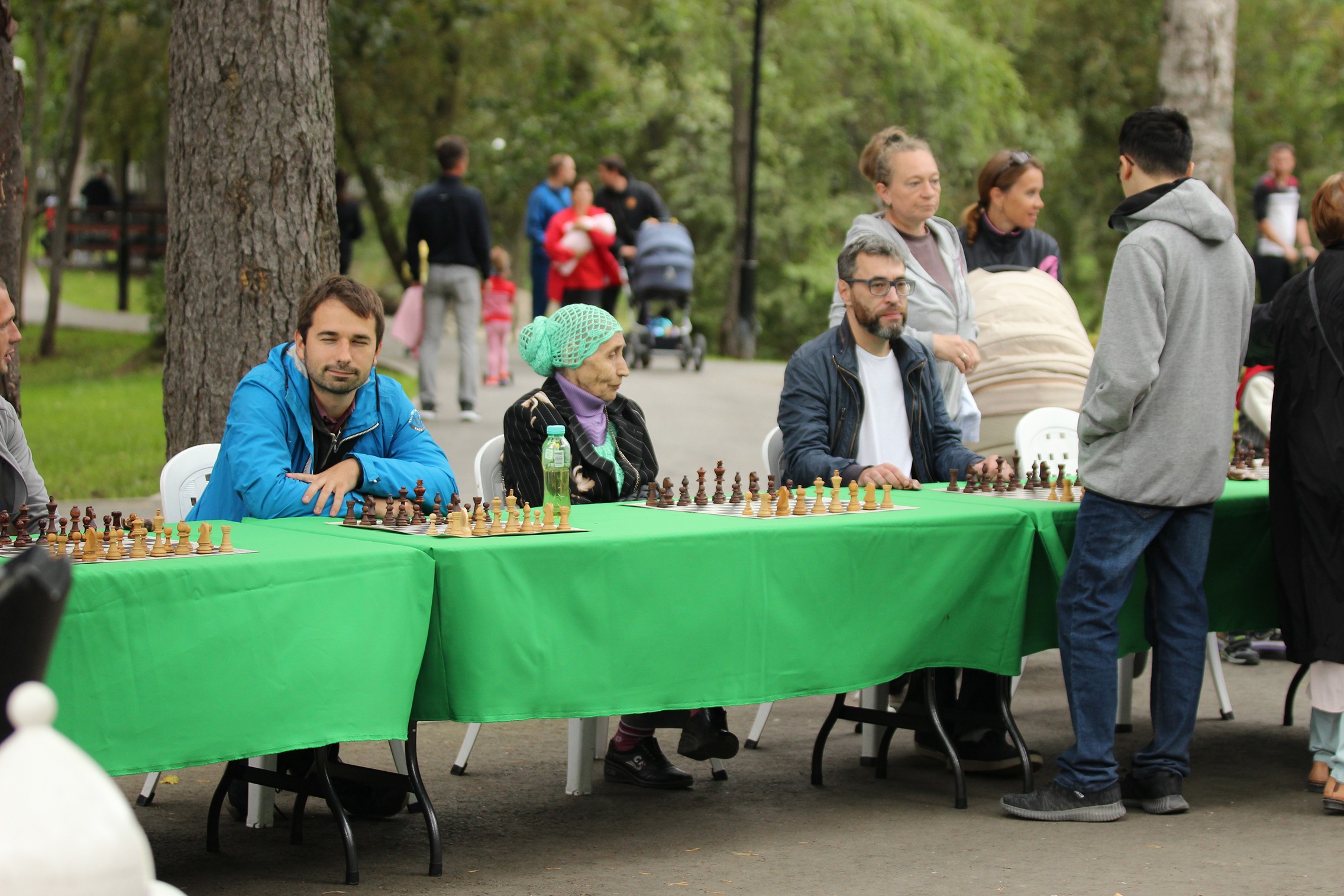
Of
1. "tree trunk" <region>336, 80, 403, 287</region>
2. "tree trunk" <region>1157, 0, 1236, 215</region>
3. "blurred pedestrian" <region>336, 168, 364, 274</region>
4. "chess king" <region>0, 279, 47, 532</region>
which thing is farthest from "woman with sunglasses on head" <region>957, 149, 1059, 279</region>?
"tree trunk" <region>336, 80, 403, 287</region>

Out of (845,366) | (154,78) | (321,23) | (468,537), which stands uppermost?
(154,78)

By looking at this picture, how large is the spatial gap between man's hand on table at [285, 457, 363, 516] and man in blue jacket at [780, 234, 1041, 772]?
5.37ft

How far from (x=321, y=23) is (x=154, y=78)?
17320mm

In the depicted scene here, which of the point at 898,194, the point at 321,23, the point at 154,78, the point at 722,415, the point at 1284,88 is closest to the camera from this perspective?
the point at 898,194

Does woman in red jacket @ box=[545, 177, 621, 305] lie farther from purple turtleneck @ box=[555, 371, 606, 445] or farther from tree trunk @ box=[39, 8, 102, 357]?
purple turtleneck @ box=[555, 371, 606, 445]

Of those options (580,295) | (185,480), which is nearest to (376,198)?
(580,295)

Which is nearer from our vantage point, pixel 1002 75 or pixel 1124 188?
pixel 1124 188

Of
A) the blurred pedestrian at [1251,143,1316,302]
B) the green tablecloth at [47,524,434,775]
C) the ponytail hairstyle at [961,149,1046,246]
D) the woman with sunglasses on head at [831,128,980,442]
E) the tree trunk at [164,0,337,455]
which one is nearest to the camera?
the green tablecloth at [47,524,434,775]

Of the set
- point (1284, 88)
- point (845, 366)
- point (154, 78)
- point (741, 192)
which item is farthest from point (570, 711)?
point (1284, 88)

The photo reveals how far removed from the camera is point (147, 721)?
3.55 meters

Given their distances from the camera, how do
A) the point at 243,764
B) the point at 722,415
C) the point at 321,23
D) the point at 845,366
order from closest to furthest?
the point at 243,764, the point at 845,366, the point at 321,23, the point at 722,415

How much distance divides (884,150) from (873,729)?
245 centimetres

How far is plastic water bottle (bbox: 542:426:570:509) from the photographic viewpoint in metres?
4.73

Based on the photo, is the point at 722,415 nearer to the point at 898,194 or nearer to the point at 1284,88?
the point at 898,194
